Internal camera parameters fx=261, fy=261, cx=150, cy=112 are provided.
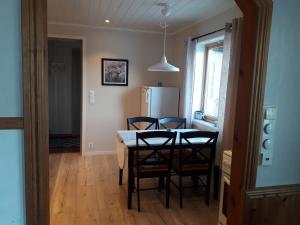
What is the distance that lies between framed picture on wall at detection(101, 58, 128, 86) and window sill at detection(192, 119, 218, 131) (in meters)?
1.66

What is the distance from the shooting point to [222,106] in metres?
3.34

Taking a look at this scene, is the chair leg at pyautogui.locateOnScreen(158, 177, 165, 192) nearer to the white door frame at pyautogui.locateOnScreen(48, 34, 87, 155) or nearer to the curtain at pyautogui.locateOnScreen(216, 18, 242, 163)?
the curtain at pyautogui.locateOnScreen(216, 18, 242, 163)

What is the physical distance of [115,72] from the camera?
5.04m

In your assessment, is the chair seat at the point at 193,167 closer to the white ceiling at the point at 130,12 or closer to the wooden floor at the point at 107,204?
the wooden floor at the point at 107,204

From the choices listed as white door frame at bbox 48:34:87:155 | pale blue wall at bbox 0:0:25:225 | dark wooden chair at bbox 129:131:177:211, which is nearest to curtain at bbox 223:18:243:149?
dark wooden chair at bbox 129:131:177:211

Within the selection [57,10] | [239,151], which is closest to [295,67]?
[239,151]

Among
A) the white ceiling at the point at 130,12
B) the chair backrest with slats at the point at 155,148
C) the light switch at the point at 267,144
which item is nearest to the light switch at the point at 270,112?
the light switch at the point at 267,144

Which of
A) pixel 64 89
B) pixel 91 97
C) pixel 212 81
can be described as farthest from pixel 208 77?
pixel 64 89

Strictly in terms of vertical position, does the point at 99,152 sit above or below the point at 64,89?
below

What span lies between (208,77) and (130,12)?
1584 millimetres

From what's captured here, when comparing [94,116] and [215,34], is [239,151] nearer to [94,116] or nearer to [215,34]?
[215,34]

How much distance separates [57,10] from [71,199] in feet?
8.62

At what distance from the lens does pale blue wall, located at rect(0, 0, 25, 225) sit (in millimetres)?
1181

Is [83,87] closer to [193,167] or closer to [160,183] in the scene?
[160,183]
